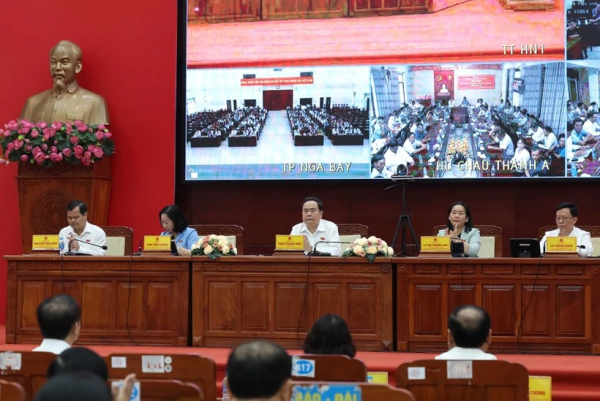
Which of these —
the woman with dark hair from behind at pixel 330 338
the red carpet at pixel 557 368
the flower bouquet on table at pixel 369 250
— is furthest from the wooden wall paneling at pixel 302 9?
the woman with dark hair from behind at pixel 330 338

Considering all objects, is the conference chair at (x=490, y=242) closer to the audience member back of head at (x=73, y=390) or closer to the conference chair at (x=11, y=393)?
the conference chair at (x=11, y=393)

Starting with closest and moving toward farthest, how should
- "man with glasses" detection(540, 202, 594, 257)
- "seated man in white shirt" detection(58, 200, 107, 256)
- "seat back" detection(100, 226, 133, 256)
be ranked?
"man with glasses" detection(540, 202, 594, 257) → "seated man in white shirt" detection(58, 200, 107, 256) → "seat back" detection(100, 226, 133, 256)

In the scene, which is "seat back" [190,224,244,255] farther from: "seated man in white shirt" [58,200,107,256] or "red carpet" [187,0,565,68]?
"red carpet" [187,0,565,68]

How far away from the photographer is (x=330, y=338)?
3332 mm

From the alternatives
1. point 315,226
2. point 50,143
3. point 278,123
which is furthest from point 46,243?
point 278,123

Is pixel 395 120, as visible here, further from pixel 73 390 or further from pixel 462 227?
pixel 73 390

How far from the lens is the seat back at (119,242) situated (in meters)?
7.05

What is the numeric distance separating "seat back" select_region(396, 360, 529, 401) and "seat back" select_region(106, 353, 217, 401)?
70cm

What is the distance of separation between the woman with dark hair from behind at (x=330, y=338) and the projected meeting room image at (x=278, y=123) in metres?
4.73

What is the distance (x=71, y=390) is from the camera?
1830mm

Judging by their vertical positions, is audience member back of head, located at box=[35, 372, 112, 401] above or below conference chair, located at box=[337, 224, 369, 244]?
below

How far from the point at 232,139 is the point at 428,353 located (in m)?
3.37

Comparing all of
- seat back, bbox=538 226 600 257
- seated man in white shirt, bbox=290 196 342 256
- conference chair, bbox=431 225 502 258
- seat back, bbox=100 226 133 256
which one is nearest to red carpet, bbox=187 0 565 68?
seat back, bbox=538 226 600 257

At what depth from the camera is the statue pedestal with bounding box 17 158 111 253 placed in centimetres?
812
